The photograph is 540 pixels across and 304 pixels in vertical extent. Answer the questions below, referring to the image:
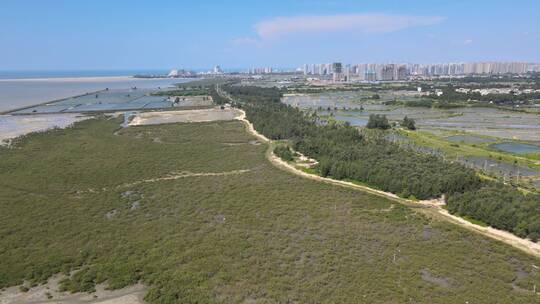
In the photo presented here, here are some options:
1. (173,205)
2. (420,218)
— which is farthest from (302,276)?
(173,205)

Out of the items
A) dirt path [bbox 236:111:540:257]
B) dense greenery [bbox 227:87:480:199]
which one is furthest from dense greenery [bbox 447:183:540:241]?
dense greenery [bbox 227:87:480:199]

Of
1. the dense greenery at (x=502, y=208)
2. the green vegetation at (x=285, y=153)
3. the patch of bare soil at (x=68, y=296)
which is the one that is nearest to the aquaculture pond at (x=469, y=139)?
the green vegetation at (x=285, y=153)

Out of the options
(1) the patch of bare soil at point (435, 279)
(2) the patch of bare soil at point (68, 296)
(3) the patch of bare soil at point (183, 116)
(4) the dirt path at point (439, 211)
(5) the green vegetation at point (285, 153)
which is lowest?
(1) the patch of bare soil at point (435, 279)

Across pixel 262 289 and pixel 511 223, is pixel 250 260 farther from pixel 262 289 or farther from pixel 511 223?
pixel 511 223

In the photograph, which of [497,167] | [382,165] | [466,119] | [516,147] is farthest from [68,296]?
[466,119]

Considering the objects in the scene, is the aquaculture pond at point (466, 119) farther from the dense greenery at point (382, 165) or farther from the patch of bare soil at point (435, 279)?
the patch of bare soil at point (435, 279)

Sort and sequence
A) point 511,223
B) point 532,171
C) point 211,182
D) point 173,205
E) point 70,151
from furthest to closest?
point 70,151, point 532,171, point 211,182, point 173,205, point 511,223
